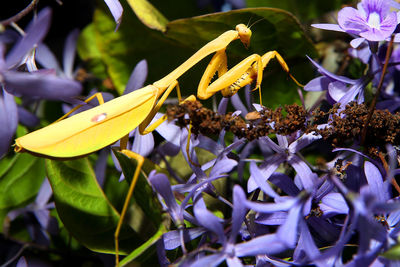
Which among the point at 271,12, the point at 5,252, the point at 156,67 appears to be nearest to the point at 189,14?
the point at 156,67

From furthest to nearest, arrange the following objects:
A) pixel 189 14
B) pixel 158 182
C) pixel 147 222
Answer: pixel 189 14, pixel 147 222, pixel 158 182

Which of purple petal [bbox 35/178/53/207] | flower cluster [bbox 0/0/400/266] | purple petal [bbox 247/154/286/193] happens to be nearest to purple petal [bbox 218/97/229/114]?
flower cluster [bbox 0/0/400/266]

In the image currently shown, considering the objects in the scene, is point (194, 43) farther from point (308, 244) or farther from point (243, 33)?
point (308, 244)

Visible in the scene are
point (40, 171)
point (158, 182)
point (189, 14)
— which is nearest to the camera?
point (158, 182)

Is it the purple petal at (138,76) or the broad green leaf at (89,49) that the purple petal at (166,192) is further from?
the broad green leaf at (89,49)

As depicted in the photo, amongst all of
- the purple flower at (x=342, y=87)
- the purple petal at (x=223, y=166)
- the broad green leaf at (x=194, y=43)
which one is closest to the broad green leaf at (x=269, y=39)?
the broad green leaf at (x=194, y=43)

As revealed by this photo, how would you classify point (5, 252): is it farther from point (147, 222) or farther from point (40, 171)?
point (147, 222)

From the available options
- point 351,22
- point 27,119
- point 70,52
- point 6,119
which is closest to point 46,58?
point 70,52

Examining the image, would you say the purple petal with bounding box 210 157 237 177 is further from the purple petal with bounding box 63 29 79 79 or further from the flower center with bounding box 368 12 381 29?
the purple petal with bounding box 63 29 79 79
